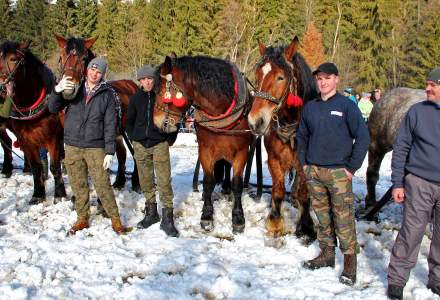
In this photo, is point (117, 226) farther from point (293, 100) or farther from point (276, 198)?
point (293, 100)

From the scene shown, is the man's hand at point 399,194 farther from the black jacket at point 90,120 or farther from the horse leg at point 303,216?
the black jacket at point 90,120

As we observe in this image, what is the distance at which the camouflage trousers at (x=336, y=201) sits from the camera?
3.58m

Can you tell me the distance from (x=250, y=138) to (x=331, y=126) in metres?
1.56

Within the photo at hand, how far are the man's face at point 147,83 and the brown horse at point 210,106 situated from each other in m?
0.26

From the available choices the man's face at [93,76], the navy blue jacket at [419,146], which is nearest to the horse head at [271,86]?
the navy blue jacket at [419,146]

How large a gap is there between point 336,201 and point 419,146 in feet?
2.64

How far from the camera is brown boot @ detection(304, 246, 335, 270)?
153 inches

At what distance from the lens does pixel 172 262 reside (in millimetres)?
3873

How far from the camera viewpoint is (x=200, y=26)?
34.0 metres

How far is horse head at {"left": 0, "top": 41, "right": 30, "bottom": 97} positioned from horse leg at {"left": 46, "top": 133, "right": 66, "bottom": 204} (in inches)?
35.9

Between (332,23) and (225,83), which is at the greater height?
(332,23)

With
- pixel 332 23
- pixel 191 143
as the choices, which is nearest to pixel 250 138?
pixel 191 143

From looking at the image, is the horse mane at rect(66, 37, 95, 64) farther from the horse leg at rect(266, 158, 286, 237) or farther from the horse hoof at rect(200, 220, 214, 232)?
the horse leg at rect(266, 158, 286, 237)

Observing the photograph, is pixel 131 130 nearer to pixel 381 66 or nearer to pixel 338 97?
A: pixel 338 97
